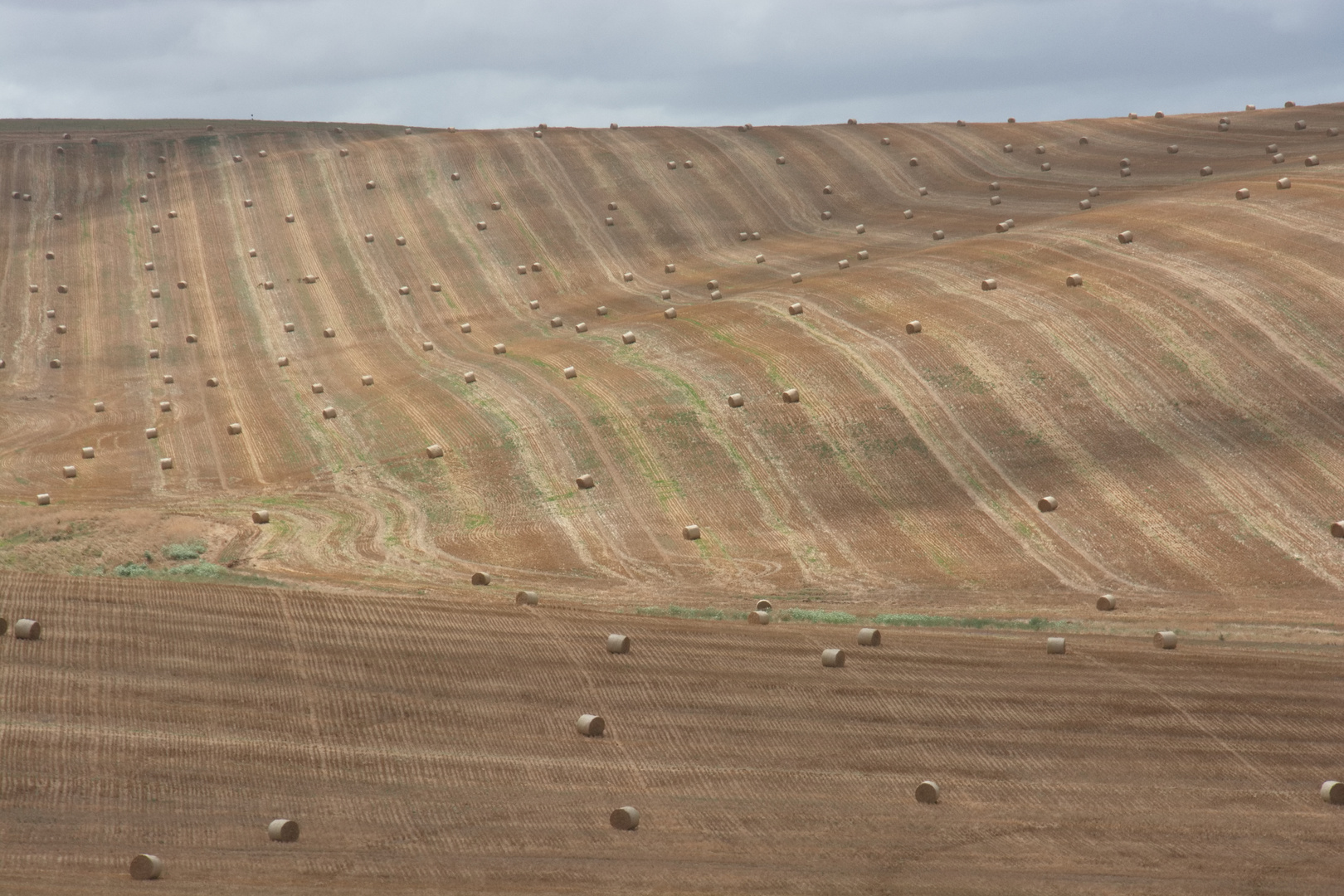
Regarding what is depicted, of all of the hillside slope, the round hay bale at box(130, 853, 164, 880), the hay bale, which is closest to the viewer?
the round hay bale at box(130, 853, 164, 880)

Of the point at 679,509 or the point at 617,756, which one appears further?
the point at 679,509

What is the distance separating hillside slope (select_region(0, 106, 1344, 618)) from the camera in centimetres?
2459

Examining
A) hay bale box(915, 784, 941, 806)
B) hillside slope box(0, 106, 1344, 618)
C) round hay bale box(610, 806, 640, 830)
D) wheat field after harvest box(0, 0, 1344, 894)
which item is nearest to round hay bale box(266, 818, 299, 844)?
wheat field after harvest box(0, 0, 1344, 894)

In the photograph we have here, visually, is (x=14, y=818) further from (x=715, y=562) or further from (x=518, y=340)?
(x=518, y=340)

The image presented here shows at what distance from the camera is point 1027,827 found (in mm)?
12805

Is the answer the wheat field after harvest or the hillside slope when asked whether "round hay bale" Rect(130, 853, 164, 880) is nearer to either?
the wheat field after harvest

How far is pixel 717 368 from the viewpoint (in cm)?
3191

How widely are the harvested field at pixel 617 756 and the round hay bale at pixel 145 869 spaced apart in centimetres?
15

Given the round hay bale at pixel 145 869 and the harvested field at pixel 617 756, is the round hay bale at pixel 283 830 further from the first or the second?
the round hay bale at pixel 145 869

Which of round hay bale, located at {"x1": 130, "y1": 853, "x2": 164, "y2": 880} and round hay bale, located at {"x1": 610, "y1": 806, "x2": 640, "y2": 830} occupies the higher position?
round hay bale, located at {"x1": 130, "y1": 853, "x2": 164, "y2": 880}

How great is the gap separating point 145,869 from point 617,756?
15.2 ft

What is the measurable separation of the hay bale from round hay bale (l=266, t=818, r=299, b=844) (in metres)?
5.48

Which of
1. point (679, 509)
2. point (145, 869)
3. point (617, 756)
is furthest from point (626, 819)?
point (679, 509)

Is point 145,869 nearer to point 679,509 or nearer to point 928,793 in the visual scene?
point 928,793
